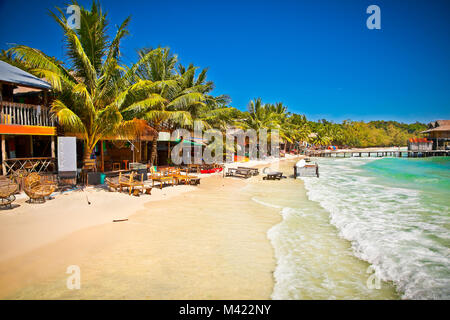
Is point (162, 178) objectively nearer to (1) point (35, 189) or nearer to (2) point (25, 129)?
(1) point (35, 189)

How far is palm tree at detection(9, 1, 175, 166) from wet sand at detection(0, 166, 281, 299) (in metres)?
4.07

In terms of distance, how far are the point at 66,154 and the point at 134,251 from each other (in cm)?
725

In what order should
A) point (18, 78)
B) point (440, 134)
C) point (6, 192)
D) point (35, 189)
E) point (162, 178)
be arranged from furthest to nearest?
point (440, 134), point (162, 178), point (18, 78), point (35, 189), point (6, 192)

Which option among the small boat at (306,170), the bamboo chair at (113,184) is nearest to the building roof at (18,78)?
the bamboo chair at (113,184)

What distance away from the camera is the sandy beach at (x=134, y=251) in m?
3.99

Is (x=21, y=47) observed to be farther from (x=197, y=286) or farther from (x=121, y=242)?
(x=197, y=286)

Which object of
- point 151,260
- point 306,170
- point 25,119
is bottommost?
point 151,260

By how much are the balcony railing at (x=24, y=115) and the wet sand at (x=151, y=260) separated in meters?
4.71

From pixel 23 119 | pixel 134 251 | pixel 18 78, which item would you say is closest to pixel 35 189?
pixel 23 119

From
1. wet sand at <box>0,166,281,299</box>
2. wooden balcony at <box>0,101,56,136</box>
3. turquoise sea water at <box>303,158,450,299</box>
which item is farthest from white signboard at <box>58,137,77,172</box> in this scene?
turquoise sea water at <box>303,158,450,299</box>

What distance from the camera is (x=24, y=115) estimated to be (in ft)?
31.7

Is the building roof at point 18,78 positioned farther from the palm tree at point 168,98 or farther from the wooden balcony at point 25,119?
the palm tree at point 168,98

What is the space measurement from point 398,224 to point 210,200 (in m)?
7.02

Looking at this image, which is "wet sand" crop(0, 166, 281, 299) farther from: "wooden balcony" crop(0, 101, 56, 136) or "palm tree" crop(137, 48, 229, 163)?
"palm tree" crop(137, 48, 229, 163)
